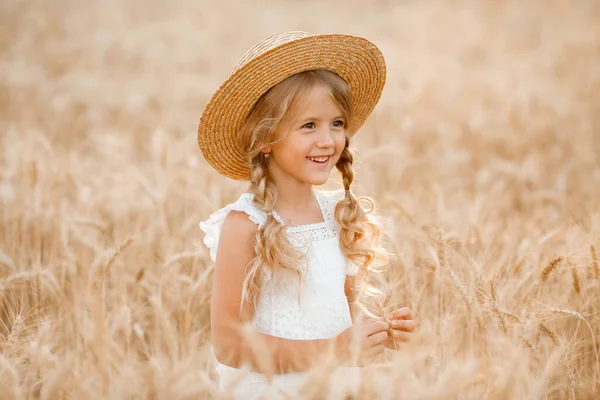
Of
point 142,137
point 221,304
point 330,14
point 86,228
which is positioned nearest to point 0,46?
point 142,137

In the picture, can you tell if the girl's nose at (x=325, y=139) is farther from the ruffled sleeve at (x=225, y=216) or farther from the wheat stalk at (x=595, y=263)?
the wheat stalk at (x=595, y=263)

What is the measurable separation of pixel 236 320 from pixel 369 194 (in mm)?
2081

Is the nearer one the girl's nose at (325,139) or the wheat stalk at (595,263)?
the girl's nose at (325,139)

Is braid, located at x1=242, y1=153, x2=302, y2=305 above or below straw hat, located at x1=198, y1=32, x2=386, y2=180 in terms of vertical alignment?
below

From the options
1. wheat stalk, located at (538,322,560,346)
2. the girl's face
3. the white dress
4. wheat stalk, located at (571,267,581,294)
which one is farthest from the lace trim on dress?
wheat stalk, located at (571,267,581,294)

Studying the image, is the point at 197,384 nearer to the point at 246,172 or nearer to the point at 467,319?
the point at 246,172

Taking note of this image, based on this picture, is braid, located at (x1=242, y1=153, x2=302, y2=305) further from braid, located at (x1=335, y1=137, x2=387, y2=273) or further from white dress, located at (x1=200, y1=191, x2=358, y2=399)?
braid, located at (x1=335, y1=137, x2=387, y2=273)

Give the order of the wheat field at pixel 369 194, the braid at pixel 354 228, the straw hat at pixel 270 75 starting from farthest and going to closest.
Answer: the braid at pixel 354 228, the straw hat at pixel 270 75, the wheat field at pixel 369 194

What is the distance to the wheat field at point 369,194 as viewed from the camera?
6.09 ft

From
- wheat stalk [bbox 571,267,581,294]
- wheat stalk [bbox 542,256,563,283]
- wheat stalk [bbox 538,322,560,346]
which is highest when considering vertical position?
wheat stalk [bbox 542,256,563,283]

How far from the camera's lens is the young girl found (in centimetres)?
195

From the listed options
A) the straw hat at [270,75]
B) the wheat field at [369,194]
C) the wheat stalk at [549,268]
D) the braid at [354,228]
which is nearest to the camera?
the wheat field at [369,194]

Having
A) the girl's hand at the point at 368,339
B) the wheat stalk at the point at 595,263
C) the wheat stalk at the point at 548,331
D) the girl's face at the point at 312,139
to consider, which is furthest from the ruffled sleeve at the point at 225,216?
the wheat stalk at the point at 595,263

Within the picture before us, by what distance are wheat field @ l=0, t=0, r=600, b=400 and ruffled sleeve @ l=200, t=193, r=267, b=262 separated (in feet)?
0.96
